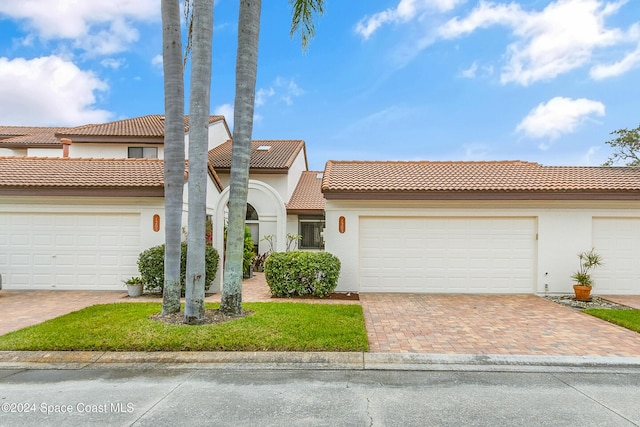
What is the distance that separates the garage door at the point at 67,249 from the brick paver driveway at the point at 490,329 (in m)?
7.54

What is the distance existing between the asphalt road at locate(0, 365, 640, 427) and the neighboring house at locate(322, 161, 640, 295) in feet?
20.4

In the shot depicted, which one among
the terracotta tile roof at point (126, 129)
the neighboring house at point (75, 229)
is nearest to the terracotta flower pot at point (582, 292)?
the neighboring house at point (75, 229)

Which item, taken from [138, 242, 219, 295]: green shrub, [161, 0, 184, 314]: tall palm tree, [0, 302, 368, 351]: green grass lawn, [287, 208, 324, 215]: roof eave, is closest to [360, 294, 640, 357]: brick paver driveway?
[0, 302, 368, 351]: green grass lawn

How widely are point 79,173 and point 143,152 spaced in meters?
7.74

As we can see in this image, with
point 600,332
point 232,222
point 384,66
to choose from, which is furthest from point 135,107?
point 600,332

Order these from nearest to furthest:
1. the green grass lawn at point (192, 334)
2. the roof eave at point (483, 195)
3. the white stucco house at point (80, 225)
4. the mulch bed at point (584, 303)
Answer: the green grass lawn at point (192, 334), the mulch bed at point (584, 303), the roof eave at point (483, 195), the white stucco house at point (80, 225)

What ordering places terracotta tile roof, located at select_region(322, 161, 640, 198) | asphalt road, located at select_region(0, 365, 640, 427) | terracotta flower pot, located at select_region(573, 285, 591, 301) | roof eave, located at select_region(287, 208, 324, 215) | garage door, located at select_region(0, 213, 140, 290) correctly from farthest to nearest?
1. roof eave, located at select_region(287, 208, 324, 215)
2. garage door, located at select_region(0, 213, 140, 290)
3. terracotta tile roof, located at select_region(322, 161, 640, 198)
4. terracotta flower pot, located at select_region(573, 285, 591, 301)
5. asphalt road, located at select_region(0, 365, 640, 427)

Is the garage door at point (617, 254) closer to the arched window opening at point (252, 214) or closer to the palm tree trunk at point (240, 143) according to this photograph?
the palm tree trunk at point (240, 143)

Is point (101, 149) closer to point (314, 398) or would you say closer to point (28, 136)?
point (28, 136)

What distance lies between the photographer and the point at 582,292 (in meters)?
10.5

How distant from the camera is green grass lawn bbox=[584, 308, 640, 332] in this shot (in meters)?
7.85

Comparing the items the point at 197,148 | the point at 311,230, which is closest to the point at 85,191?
the point at 197,148

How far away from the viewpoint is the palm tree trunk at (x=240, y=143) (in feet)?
25.0

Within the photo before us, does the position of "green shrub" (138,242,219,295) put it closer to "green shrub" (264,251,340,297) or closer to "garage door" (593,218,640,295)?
"green shrub" (264,251,340,297)
